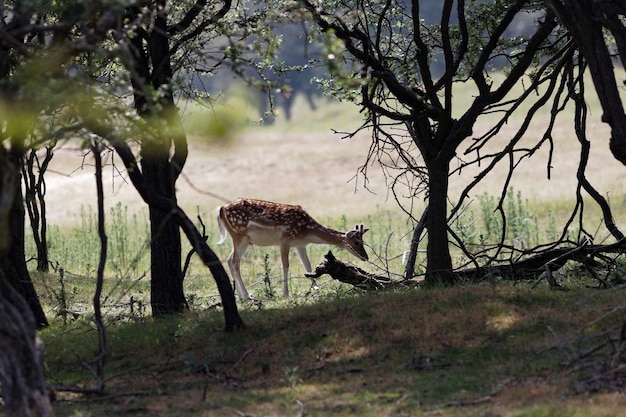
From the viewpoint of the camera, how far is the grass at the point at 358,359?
27.1 ft

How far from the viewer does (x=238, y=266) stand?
16250 mm

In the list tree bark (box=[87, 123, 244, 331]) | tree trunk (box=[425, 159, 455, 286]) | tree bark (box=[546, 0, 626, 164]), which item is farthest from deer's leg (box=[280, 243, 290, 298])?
tree bark (box=[546, 0, 626, 164])

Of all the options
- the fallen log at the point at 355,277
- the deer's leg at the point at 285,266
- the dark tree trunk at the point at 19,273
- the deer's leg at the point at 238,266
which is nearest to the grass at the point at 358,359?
the dark tree trunk at the point at 19,273

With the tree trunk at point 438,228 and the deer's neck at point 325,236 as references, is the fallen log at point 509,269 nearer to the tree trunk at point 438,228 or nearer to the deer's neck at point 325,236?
the tree trunk at point 438,228

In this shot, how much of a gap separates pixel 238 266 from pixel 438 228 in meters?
4.16

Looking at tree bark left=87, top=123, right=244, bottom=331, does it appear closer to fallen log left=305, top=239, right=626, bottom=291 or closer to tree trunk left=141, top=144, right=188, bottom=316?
tree trunk left=141, top=144, right=188, bottom=316

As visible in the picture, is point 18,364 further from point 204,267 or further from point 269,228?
point 204,267

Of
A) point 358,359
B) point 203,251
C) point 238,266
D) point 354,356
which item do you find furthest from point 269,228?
point 358,359

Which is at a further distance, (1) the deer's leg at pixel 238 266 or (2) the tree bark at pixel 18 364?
(1) the deer's leg at pixel 238 266

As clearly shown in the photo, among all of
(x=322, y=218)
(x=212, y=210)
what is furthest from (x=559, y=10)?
(x=212, y=210)

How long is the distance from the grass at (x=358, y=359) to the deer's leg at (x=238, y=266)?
3164mm

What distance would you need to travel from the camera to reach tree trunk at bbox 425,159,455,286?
13.1 meters

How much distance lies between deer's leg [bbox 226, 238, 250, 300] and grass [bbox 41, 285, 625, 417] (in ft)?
10.4

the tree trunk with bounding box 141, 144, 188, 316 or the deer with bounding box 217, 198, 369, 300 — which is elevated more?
the deer with bounding box 217, 198, 369, 300
